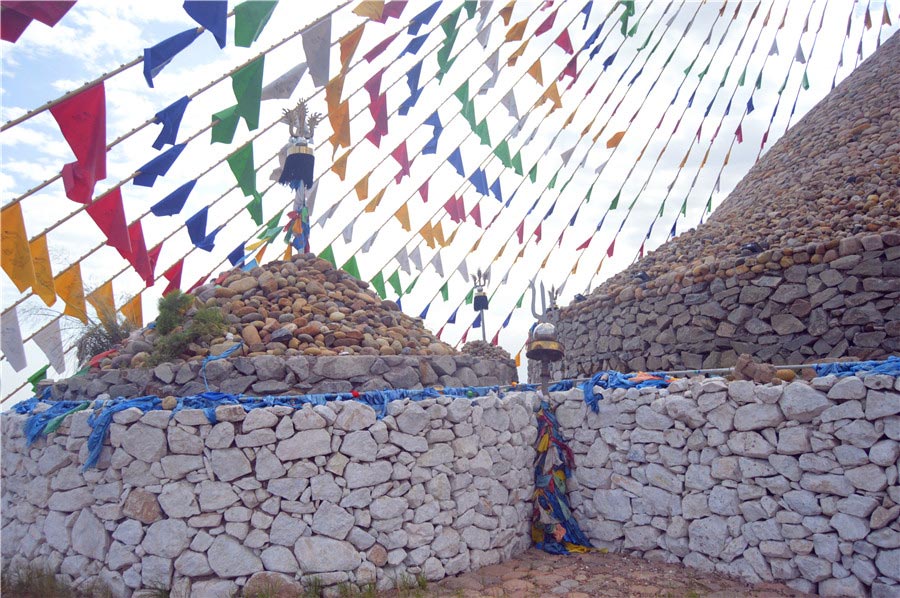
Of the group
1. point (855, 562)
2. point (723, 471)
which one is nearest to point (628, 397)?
point (723, 471)

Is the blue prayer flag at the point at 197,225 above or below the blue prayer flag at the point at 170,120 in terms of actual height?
below

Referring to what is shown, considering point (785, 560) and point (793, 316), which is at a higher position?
point (793, 316)

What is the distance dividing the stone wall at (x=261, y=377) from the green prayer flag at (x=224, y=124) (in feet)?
7.17

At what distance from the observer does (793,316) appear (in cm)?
809

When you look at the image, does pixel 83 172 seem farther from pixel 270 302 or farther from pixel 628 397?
pixel 628 397

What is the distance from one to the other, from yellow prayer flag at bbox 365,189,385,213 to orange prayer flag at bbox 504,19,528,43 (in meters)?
3.03

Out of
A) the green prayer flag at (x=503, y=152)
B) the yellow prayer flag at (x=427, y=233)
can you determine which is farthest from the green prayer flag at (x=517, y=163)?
the yellow prayer flag at (x=427, y=233)

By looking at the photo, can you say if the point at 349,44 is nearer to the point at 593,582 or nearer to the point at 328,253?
the point at 328,253

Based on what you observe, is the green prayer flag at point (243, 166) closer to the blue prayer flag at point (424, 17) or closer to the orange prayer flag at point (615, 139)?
Result: the blue prayer flag at point (424, 17)

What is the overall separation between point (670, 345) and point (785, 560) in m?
4.82

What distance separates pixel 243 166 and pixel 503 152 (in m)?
4.40

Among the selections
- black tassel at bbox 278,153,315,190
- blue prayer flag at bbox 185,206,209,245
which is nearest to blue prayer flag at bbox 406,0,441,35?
black tassel at bbox 278,153,315,190

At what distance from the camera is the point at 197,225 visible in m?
7.54

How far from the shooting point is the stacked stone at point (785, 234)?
26.6 ft
